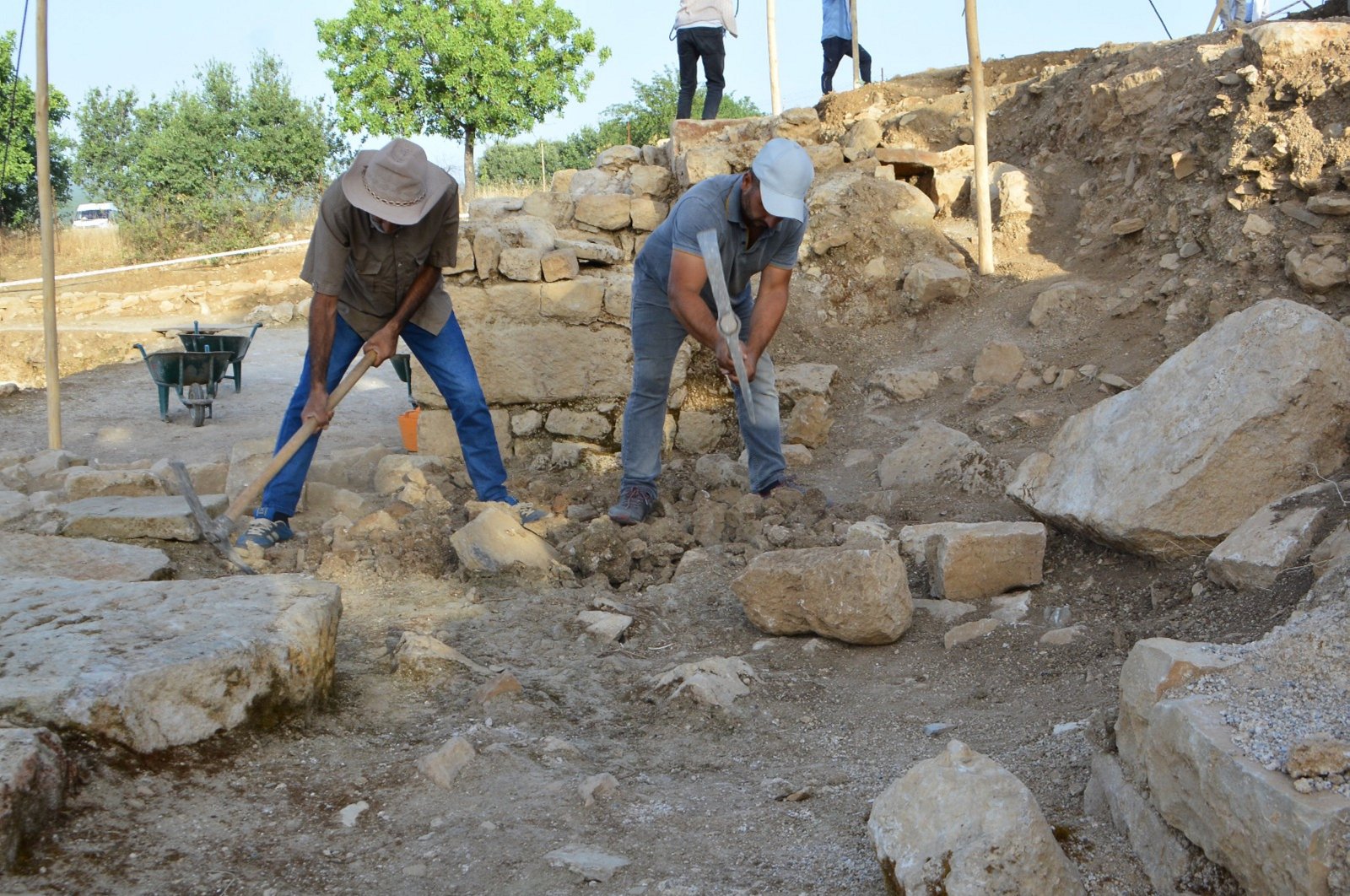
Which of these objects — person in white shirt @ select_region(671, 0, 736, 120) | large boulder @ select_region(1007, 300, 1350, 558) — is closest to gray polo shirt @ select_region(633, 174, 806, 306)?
large boulder @ select_region(1007, 300, 1350, 558)

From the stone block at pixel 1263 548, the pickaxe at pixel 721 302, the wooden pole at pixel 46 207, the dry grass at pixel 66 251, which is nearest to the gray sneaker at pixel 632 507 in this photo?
the pickaxe at pixel 721 302

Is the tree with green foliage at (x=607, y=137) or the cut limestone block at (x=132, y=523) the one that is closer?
the cut limestone block at (x=132, y=523)

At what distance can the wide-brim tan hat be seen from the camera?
157 inches

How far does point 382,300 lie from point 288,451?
73 centimetres

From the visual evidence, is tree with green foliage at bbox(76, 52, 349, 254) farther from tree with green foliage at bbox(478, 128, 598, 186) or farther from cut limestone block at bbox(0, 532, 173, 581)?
cut limestone block at bbox(0, 532, 173, 581)

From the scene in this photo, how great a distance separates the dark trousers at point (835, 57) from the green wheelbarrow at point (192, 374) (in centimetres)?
677

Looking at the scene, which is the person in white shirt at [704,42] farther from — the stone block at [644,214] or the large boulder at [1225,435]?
the large boulder at [1225,435]

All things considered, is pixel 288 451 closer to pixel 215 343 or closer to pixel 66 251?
pixel 215 343

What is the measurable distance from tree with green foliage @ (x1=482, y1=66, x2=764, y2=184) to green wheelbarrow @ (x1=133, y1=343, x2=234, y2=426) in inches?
460

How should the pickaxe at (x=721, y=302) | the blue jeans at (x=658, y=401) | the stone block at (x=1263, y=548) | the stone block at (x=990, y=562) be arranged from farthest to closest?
1. the blue jeans at (x=658, y=401)
2. the pickaxe at (x=721, y=302)
3. the stone block at (x=990, y=562)
4. the stone block at (x=1263, y=548)

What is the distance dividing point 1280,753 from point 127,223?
64.6 ft

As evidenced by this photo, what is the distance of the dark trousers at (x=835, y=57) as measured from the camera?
1132 cm

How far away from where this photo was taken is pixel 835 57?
448 inches

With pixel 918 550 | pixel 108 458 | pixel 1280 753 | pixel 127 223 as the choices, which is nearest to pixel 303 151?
pixel 127 223
